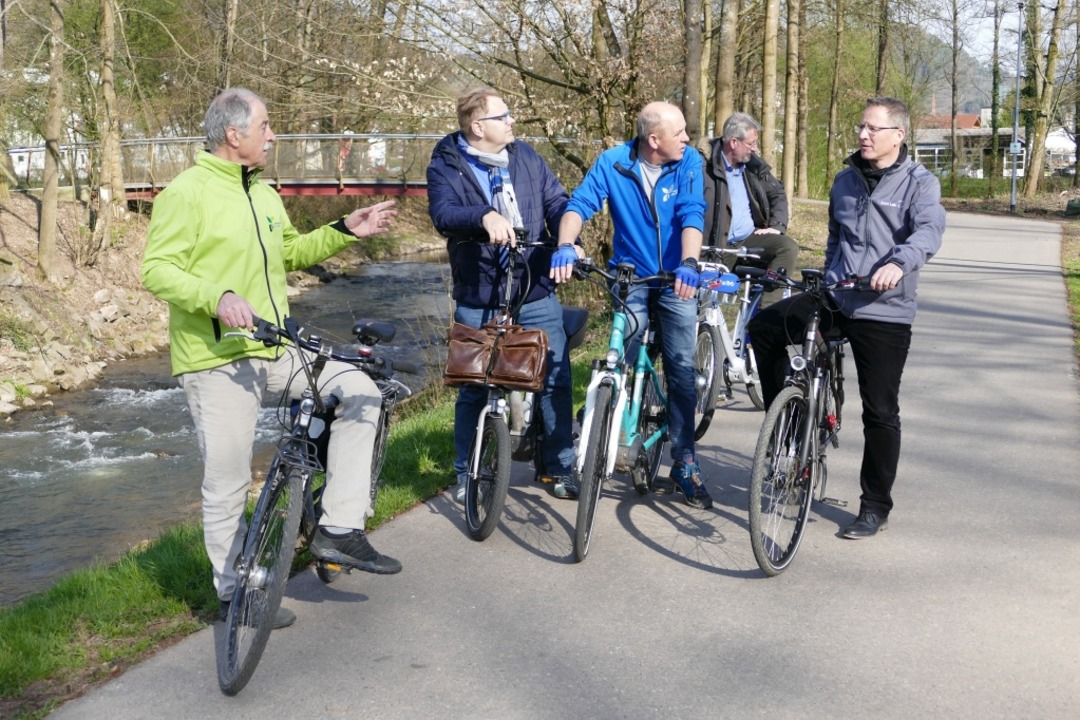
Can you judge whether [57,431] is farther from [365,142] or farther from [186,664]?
[365,142]

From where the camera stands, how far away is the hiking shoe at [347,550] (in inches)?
170

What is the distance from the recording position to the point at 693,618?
14.7 ft

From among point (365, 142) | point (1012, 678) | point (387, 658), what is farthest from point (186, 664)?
point (365, 142)

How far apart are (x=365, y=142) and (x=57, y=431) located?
52.6 feet

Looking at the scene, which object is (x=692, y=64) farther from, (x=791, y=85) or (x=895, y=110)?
(x=791, y=85)

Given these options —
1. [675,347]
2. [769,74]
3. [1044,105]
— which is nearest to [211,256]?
[675,347]

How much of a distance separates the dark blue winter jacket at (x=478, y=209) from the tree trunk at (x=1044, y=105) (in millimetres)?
33583

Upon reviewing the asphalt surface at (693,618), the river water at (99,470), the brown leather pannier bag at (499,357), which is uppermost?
the brown leather pannier bag at (499,357)

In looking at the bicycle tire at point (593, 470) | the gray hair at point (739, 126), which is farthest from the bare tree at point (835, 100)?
the bicycle tire at point (593, 470)

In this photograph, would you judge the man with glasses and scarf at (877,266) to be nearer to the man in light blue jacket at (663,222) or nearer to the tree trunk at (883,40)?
the man in light blue jacket at (663,222)

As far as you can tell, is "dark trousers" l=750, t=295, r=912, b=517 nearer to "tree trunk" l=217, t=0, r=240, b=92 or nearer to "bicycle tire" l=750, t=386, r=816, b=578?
"bicycle tire" l=750, t=386, r=816, b=578

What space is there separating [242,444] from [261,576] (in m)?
0.56

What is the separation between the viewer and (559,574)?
5.00 metres

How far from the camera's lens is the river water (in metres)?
9.67
